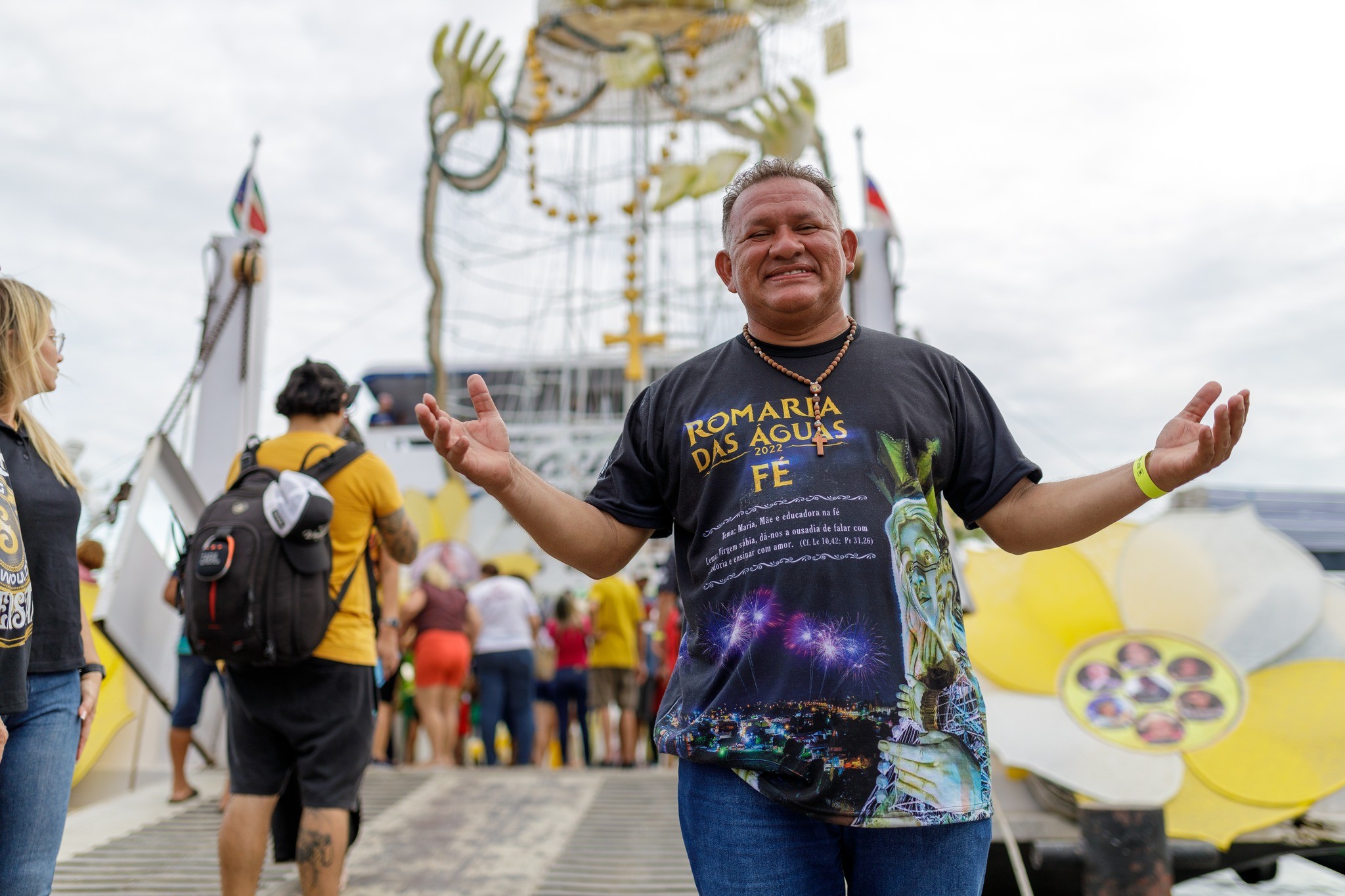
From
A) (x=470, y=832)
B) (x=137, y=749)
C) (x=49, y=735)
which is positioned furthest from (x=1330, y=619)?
(x=137, y=749)

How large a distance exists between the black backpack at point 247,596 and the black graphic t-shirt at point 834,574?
1.30 metres

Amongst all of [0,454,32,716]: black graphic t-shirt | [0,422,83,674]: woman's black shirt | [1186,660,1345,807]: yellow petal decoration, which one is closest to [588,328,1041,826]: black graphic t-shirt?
[0,454,32,716]: black graphic t-shirt

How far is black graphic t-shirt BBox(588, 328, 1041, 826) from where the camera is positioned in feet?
4.49

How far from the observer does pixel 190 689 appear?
4520mm

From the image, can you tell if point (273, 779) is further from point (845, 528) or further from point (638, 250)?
point (638, 250)

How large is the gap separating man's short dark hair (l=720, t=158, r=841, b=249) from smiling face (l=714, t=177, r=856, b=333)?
16mm

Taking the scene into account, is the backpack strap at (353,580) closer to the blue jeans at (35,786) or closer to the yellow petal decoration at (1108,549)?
the blue jeans at (35,786)

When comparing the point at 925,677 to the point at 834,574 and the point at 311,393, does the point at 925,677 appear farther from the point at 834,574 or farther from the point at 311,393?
the point at 311,393

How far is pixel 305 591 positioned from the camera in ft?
8.57

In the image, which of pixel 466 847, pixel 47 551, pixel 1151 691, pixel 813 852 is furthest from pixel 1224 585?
pixel 47 551

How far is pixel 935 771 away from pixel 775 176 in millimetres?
958

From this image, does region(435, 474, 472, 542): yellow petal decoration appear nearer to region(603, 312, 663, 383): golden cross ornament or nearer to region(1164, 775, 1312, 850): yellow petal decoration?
region(603, 312, 663, 383): golden cross ornament

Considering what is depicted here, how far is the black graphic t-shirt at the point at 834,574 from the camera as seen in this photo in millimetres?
1369

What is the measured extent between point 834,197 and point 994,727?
3224 mm
